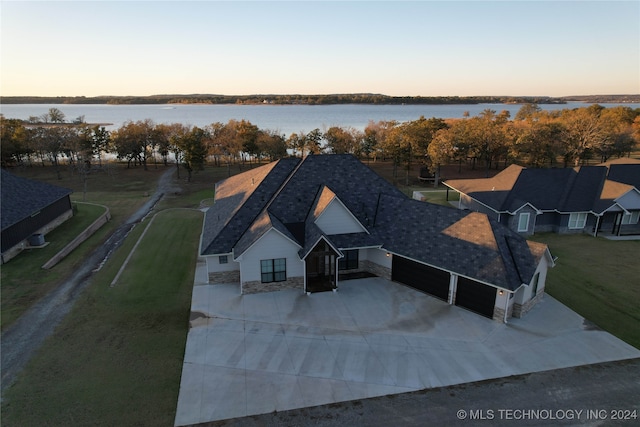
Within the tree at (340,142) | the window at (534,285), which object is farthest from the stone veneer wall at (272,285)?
the tree at (340,142)

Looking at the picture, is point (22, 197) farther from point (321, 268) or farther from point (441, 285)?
point (441, 285)

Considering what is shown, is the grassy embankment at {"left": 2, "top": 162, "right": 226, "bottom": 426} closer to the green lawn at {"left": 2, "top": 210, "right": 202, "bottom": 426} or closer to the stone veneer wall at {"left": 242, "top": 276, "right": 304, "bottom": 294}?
the green lawn at {"left": 2, "top": 210, "right": 202, "bottom": 426}

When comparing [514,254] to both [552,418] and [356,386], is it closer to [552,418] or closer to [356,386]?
[552,418]

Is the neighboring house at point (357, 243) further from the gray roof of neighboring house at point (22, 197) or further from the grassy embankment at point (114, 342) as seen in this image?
the gray roof of neighboring house at point (22, 197)

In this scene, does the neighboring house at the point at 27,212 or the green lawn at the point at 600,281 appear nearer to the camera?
the green lawn at the point at 600,281

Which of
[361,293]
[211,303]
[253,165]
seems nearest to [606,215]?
[361,293]

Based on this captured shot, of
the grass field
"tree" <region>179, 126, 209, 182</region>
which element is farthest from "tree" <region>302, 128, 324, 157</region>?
the grass field

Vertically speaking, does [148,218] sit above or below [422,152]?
below
